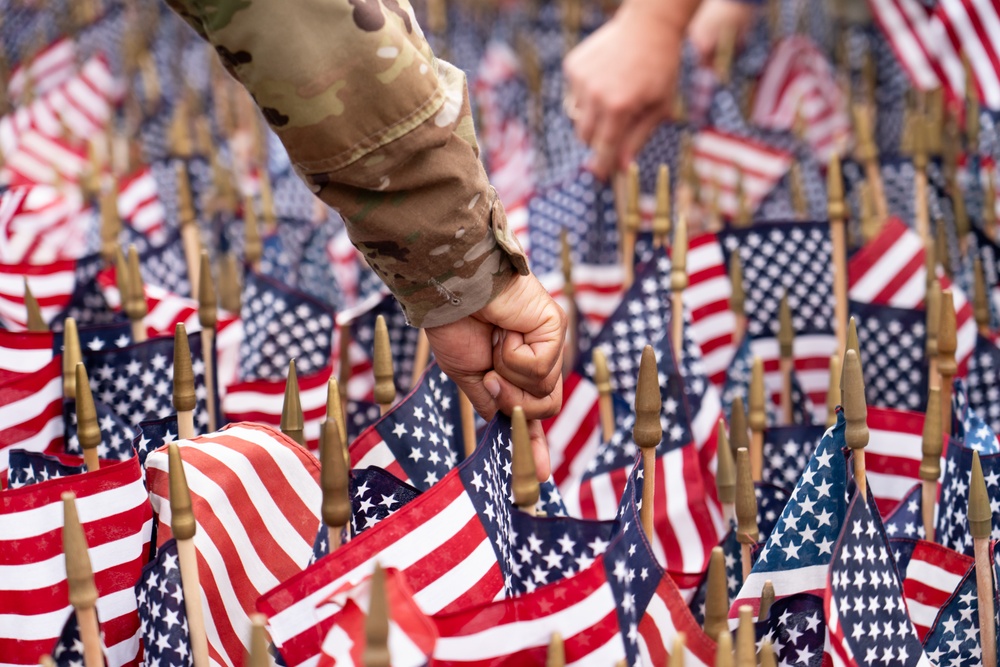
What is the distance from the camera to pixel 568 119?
3.32 m

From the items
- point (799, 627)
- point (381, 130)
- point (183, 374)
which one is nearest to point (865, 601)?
point (799, 627)

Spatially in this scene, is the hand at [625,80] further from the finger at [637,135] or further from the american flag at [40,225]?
the american flag at [40,225]

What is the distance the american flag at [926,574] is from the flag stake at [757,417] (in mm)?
244

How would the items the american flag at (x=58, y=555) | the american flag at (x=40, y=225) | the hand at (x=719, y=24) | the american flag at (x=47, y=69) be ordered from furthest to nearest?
the hand at (x=719, y=24), the american flag at (x=47, y=69), the american flag at (x=40, y=225), the american flag at (x=58, y=555)

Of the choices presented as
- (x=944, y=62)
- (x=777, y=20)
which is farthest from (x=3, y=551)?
(x=777, y=20)

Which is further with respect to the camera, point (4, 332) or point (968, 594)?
point (4, 332)

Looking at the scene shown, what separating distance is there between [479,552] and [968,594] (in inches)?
21.6

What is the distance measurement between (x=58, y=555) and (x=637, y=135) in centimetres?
180

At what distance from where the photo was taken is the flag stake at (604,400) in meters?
1.84

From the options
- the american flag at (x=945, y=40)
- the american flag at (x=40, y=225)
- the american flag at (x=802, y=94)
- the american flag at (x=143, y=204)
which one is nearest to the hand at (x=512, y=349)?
the american flag at (x=40, y=225)

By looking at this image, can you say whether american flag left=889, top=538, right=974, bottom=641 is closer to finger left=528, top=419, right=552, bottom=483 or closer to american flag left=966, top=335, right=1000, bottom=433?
finger left=528, top=419, right=552, bottom=483

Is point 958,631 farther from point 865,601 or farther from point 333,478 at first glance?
point 333,478

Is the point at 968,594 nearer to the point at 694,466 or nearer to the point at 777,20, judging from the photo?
the point at 694,466

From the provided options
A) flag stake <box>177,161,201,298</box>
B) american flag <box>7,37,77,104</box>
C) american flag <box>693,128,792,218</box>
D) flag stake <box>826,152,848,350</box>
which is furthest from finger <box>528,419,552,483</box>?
american flag <box>7,37,77,104</box>
